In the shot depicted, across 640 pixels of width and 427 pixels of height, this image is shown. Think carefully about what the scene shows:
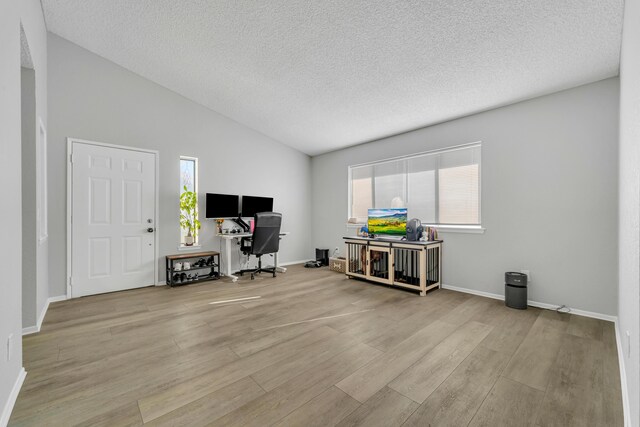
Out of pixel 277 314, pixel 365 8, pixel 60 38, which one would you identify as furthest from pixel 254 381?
pixel 60 38

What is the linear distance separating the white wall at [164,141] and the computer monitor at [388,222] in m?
2.04

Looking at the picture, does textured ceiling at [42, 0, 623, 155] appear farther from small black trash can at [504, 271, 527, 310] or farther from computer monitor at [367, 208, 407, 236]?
small black trash can at [504, 271, 527, 310]

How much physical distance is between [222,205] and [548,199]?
4711 millimetres

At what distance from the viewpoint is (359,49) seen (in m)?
2.99

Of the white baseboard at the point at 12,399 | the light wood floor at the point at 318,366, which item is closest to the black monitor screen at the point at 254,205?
the light wood floor at the point at 318,366

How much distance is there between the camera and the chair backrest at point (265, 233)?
4.73m

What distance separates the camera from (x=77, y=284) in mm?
3805

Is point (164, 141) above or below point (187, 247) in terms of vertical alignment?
above

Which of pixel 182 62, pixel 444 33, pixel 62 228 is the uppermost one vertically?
pixel 182 62

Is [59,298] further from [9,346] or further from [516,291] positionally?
[516,291]

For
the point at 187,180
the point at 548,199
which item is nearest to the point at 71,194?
the point at 187,180

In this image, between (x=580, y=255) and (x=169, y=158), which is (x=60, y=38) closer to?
(x=169, y=158)

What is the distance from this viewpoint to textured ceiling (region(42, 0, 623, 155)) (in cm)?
241

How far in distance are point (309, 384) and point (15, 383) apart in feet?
5.92
